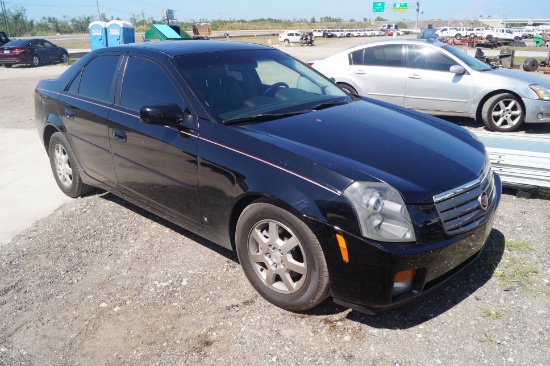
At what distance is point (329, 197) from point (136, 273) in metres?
1.88

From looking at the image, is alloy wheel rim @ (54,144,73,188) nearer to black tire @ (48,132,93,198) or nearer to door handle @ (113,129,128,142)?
black tire @ (48,132,93,198)

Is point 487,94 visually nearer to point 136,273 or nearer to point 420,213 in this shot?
point 420,213

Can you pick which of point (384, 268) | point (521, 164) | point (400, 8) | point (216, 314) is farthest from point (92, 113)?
point (400, 8)

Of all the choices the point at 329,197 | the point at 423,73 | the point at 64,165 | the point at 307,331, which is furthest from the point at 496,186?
the point at 423,73

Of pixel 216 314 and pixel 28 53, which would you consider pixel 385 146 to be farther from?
pixel 28 53

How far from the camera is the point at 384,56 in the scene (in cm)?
829

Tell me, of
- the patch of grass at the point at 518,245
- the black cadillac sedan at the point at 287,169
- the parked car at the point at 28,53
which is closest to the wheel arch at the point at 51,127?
the black cadillac sedan at the point at 287,169

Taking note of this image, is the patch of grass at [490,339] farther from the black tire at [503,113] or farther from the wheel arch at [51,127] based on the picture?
the black tire at [503,113]

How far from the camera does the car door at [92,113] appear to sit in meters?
4.14

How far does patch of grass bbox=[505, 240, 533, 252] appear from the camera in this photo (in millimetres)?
3692

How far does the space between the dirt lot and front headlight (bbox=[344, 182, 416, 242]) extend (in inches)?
28.3

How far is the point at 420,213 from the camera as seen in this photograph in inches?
99.5

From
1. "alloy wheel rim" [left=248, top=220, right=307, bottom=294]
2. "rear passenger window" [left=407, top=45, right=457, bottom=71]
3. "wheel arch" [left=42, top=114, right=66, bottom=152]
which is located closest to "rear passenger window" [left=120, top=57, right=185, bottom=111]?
"alloy wheel rim" [left=248, top=220, right=307, bottom=294]

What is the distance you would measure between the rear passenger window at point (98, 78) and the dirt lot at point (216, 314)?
139 centimetres
